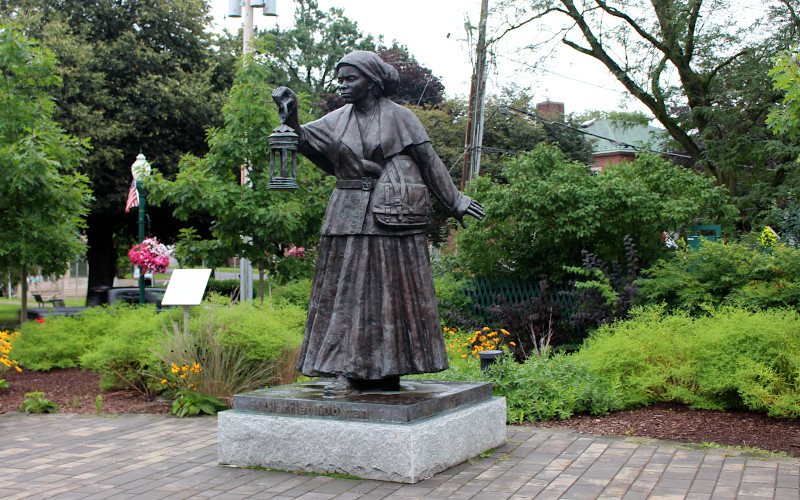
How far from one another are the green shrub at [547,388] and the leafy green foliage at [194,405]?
2.36 metres

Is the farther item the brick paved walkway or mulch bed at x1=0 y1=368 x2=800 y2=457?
mulch bed at x1=0 y1=368 x2=800 y2=457

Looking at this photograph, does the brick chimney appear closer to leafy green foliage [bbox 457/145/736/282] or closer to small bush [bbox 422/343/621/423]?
leafy green foliage [bbox 457/145/736/282]

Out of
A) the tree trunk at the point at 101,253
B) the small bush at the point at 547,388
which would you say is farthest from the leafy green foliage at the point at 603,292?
the tree trunk at the point at 101,253

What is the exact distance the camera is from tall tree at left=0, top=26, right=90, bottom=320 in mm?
10758

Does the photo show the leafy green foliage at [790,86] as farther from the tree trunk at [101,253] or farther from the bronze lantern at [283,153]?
the tree trunk at [101,253]

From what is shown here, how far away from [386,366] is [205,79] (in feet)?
66.3

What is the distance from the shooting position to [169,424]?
7332 millimetres

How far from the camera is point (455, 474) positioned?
5137 mm

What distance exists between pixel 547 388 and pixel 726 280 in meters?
3.44

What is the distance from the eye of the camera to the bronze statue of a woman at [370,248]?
5.44m

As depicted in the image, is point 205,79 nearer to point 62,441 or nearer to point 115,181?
point 115,181

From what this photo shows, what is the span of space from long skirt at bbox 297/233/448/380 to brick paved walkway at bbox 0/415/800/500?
79cm

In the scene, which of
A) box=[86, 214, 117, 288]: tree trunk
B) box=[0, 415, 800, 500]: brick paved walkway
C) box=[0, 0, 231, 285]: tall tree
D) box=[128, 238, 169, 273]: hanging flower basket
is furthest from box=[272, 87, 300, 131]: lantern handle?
box=[86, 214, 117, 288]: tree trunk

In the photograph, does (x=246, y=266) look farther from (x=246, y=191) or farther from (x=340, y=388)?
(x=340, y=388)
